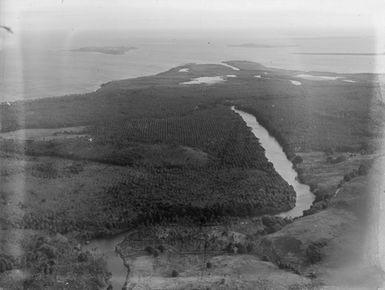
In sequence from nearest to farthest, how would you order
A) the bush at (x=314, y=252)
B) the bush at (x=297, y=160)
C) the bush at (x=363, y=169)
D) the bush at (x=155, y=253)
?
the bush at (x=314, y=252) < the bush at (x=155, y=253) < the bush at (x=363, y=169) < the bush at (x=297, y=160)

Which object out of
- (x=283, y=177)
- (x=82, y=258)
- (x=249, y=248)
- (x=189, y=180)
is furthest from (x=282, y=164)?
(x=82, y=258)

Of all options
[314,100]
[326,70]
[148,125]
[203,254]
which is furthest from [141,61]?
[203,254]

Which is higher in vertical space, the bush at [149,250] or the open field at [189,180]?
the open field at [189,180]

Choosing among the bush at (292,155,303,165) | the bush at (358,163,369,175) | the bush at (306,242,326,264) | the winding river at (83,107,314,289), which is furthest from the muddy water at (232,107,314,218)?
the bush at (306,242,326,264)

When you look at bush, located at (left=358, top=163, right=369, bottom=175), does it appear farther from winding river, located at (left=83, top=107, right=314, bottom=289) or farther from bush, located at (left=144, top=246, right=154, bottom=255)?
bush, located at (left=144, top=246, right=154, bottom=255)

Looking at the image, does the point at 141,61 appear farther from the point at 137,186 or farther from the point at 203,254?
the point at 203,254

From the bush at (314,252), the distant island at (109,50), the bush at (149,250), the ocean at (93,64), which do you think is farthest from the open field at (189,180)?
the distant island at (109,50)

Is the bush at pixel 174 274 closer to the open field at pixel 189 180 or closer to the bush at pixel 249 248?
the open field at pixel 189 180

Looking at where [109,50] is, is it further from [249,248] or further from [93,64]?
[249,248]
